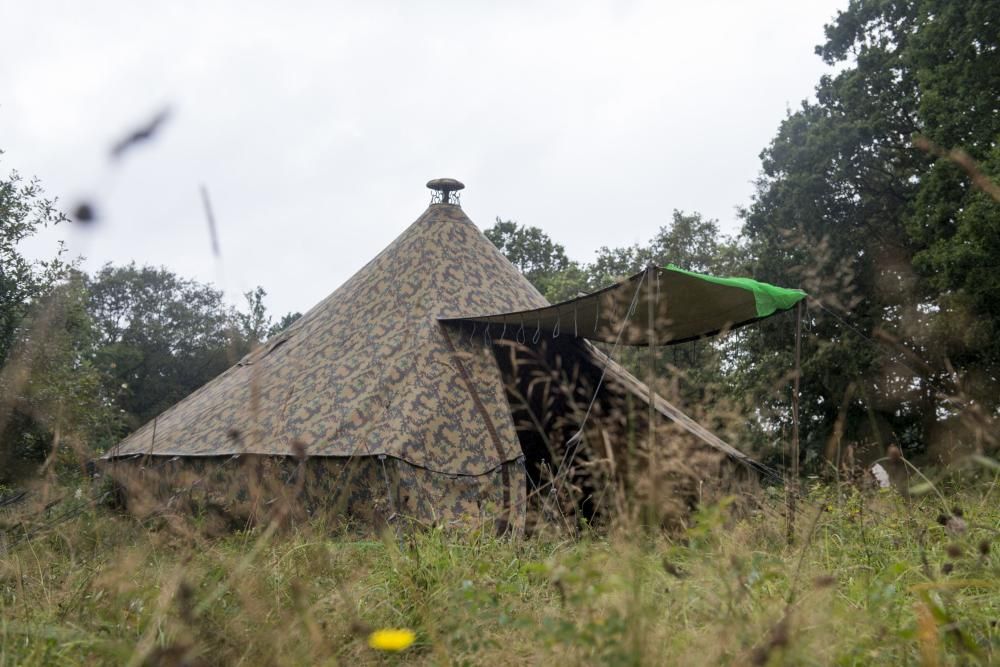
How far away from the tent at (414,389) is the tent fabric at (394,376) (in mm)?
12

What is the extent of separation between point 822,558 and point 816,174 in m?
12.7

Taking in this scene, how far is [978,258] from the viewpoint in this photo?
10.8 meters

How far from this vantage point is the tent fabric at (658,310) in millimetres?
4852

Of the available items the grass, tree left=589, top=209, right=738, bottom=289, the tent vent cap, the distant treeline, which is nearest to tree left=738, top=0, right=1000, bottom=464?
the distant treeline

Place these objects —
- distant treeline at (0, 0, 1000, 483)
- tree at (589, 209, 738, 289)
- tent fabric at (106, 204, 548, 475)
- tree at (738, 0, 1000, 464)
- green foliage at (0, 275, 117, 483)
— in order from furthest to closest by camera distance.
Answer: tree at (589, 209, 738, 289)
tree at (738, 0, 1000, 464)
distant treeline at (0, 0, 1000, 483)
green foliage at (0, 275, 117, 483)
tent fabric at (106, 204, 548, 475)

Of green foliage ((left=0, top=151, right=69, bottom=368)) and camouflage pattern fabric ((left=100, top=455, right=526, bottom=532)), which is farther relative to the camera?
green foliage ((left=0, top=151, right=69, bottom=368))

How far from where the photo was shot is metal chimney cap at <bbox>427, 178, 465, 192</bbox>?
764 cm

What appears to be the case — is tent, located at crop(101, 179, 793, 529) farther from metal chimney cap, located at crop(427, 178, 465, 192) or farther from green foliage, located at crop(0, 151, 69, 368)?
green foliage, located at crop(0, 151, 69, 368)

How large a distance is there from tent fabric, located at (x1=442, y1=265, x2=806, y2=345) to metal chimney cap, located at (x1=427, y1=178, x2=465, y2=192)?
1.56 meters

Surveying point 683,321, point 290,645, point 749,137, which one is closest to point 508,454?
point 683,321

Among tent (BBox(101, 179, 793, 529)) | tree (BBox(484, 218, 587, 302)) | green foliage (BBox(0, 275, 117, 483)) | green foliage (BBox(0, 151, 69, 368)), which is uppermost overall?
tree (BBox(484, 218, 587, 302))

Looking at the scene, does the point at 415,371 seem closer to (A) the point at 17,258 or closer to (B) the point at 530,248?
(A) the point at 17,258

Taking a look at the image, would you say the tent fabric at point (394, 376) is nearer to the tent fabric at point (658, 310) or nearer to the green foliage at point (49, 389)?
the tent fabric at point (658, 310)

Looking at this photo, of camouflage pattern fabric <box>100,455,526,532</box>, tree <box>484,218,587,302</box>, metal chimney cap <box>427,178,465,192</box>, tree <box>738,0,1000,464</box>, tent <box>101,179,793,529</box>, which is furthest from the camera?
tree <box>484,218,587,302</box>
